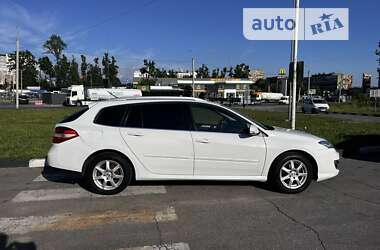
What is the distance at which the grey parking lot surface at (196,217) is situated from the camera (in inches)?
190

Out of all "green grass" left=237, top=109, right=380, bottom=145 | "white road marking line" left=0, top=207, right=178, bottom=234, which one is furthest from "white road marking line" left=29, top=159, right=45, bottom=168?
"green grass" left=237, top=109, right=380, bottom=145

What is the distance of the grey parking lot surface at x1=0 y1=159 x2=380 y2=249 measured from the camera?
4.84 metres

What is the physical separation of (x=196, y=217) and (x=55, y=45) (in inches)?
5201

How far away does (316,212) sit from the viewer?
600 centimetres

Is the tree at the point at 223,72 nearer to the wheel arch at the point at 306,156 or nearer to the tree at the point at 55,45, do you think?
the tree at the point at 55,45

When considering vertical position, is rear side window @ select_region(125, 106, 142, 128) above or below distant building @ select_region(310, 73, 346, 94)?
below

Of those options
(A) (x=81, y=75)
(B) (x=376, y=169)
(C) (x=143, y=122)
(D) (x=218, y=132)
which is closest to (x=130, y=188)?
(C) (x=143, y=122)

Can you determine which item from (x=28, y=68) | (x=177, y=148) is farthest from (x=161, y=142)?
(x=28, y=68)

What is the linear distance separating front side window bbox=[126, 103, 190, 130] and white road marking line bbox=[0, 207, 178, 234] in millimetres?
1522

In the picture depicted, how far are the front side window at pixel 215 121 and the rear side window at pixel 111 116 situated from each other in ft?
3.84

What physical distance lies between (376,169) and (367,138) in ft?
18.0

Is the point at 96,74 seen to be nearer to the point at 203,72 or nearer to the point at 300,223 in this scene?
the point at 203,72

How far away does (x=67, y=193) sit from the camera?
7.06 metres

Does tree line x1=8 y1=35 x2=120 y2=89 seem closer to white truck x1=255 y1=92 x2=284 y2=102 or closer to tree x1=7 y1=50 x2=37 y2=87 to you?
tree x1=7 y1=50 x2=37 y2=87
